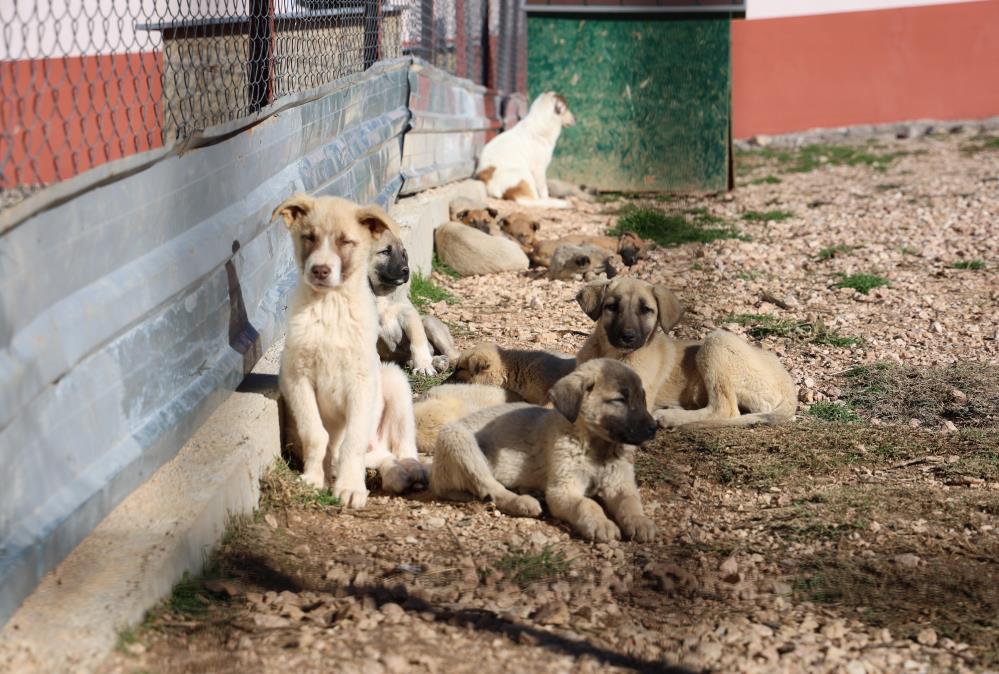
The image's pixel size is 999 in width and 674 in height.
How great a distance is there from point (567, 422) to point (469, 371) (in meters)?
1.79

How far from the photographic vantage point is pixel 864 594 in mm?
3938

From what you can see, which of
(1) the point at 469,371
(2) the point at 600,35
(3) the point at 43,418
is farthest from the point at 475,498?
(2) the point at 600,35

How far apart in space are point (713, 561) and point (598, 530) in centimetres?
49

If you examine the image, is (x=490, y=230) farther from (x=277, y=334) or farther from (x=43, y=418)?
(x=43, y=418)

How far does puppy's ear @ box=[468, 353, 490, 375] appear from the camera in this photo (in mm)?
6612

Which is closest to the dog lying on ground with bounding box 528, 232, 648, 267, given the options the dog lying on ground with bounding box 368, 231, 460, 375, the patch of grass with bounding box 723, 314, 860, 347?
the patch of grass with bounding box 723, 314, 860, 347

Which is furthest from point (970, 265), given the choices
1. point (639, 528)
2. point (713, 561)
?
point (713, 561)

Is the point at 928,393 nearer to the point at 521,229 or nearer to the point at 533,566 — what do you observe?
the point at 533,566

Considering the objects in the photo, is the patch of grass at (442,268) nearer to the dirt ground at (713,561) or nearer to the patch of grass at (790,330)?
the dirt ground at (713,561)

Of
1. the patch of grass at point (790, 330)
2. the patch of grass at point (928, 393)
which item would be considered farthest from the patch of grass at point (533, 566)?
the patch of grass at point (790, 330)

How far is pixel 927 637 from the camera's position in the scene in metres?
3.57

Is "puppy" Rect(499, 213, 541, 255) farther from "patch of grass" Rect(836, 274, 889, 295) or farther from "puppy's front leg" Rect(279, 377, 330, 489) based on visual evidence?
"puppy's front leg" Rect(279, 377, 330, 489)

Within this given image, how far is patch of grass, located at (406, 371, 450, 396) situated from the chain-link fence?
1867 mm

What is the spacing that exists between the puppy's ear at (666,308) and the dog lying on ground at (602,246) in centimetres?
363
